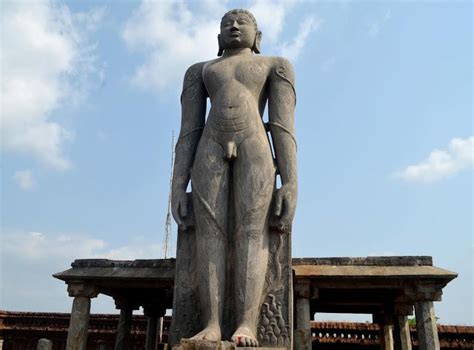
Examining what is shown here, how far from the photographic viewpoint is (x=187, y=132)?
256 inches

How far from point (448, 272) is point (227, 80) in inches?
184

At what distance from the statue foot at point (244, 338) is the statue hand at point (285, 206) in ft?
4.08

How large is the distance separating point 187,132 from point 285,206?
1697mm

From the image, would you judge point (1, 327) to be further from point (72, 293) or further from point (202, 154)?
point (202, 154)

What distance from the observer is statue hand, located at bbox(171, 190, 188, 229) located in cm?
603

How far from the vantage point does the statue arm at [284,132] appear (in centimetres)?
579

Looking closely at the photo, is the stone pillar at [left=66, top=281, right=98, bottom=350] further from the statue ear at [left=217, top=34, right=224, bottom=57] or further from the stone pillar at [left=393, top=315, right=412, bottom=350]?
the stone pillar at [left=393, top=315, right=412, bottom=350]

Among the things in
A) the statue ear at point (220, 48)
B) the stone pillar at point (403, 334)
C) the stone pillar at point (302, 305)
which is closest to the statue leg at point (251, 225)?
the statue ear at point (220, 48)

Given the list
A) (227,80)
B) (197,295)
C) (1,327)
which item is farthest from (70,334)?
(1,327)

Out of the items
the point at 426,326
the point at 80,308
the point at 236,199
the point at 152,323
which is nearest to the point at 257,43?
the point at 236,199

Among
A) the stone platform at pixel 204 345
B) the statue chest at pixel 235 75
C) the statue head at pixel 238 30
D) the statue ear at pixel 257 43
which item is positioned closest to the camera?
the stone platform at pixel 204 345

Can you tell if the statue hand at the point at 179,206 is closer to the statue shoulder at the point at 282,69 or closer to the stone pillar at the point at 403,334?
the statue shoulder at the point at 282,69

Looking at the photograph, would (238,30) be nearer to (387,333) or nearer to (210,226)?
(210,226)

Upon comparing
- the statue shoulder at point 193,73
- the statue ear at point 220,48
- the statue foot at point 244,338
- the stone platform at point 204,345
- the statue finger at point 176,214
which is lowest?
the stone platform at point 204,345
